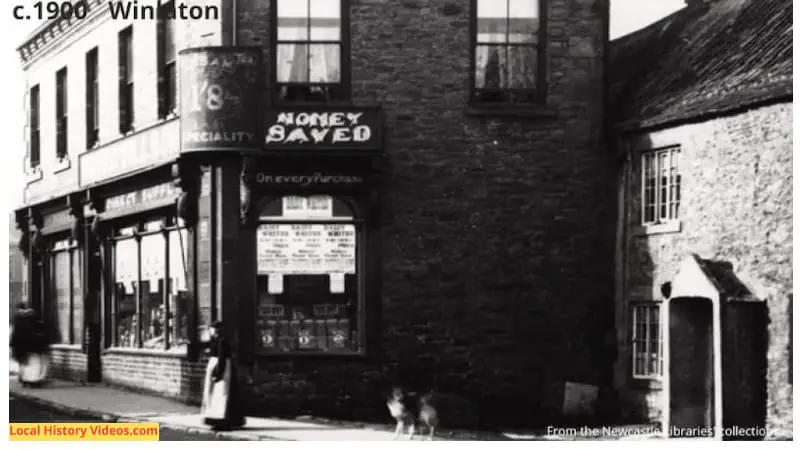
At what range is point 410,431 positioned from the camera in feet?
56.7

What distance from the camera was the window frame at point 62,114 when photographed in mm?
22688

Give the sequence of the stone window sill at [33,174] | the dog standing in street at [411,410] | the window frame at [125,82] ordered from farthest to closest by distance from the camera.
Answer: the stone window sill at [33,174] → the window frame at [125,82] → the dog standing in street at [411,410]

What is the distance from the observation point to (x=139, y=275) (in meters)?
21.2

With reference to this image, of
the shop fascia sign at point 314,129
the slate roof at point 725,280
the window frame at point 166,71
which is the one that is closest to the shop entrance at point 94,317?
the window frame at point 166,71

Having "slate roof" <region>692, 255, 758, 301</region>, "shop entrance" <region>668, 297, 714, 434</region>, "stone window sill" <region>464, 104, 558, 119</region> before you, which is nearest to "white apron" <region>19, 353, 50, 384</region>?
"stone window sill" <region>464, 104, 558, 119</region>

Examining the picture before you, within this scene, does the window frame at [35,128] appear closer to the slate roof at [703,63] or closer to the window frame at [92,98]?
the window frame at [92,98]

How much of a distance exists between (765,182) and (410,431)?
4.50m

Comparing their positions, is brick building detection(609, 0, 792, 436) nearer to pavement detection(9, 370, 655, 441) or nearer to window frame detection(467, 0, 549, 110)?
window frame detection(467, 0, 549, 110)

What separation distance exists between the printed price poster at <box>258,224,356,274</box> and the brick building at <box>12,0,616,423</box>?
0.05ft

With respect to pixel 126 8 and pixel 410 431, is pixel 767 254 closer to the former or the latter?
pixel 410 431

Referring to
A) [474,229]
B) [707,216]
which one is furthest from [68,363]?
[707,216]

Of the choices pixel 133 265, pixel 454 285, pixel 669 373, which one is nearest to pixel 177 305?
pixel 133 265

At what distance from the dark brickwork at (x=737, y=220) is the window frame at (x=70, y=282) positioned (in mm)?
8050
